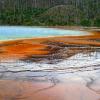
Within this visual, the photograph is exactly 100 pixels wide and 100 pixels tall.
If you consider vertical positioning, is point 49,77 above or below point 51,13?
above

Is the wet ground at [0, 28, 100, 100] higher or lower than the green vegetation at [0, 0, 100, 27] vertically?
higher

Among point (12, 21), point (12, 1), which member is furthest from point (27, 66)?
point (12, 1)

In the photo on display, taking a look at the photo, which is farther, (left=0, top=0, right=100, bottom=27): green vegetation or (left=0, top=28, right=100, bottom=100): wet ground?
(left=0, top=0, right=100, bottom=27): green vegetation

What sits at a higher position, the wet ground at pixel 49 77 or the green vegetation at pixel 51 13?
the wet ground at pixel 49 77

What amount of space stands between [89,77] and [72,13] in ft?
148

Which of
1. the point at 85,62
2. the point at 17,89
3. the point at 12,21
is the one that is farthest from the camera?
the point at 12,21

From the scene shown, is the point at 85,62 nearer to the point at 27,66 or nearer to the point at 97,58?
the point at 97,58

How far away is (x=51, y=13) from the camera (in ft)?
174

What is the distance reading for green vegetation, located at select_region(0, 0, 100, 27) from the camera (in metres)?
45.6

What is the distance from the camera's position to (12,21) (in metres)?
44.1

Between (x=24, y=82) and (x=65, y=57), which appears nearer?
(x=24, y=82)

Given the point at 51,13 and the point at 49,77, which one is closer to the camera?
the point at 49,77

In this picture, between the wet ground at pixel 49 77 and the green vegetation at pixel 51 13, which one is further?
the green vegetation at pixel 51 13

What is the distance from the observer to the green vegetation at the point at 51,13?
45.6m
